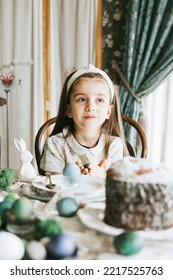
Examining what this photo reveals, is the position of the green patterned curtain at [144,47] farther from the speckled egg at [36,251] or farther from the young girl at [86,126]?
the speckled egg at [36,251]

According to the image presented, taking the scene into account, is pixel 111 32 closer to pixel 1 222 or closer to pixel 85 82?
pixel 85 82

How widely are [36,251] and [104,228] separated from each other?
133 millimetres

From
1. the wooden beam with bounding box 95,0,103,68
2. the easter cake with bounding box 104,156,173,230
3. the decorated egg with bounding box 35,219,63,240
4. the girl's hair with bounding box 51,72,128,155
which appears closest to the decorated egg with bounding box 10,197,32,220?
the decorated egg with bounding box 35,219,63,240

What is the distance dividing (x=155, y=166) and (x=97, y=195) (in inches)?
9.4

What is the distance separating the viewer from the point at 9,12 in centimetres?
274

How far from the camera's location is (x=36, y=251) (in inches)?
20.8

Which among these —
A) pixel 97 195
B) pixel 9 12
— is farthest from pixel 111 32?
pixel 97 195

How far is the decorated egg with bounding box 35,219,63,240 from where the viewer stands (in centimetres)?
55

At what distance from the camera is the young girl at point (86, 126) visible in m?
1.39

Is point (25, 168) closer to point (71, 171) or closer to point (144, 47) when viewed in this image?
point (71, 171)

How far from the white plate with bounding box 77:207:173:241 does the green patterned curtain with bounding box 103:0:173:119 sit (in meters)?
1.82

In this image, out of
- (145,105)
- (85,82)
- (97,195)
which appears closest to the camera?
(97,195)

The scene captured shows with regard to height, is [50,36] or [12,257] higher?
[50,36]

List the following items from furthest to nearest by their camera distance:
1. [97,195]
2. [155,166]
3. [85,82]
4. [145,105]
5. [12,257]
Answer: [145,105]
[85,82]
[97,195]
[155,166]
[12,257]
